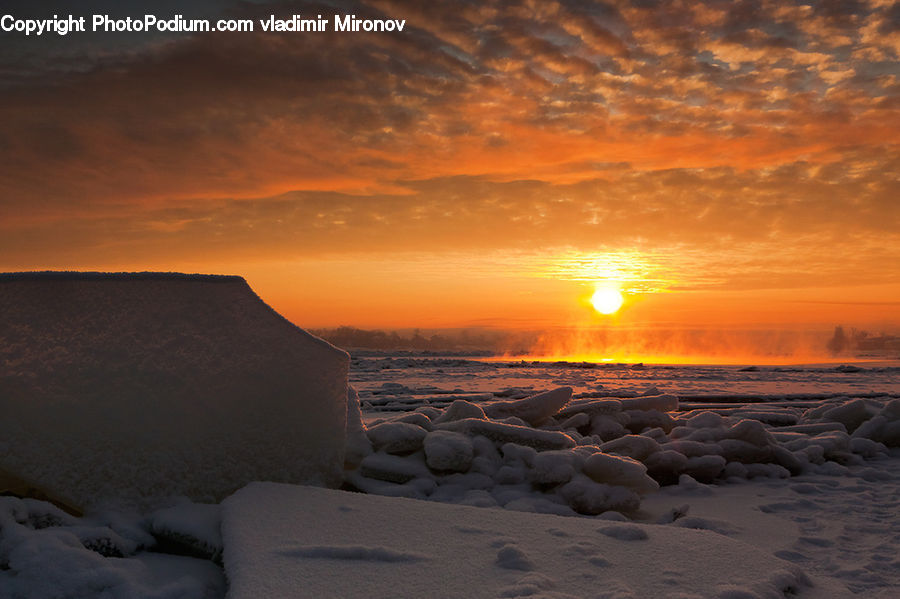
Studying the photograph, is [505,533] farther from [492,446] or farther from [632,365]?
[632,365]

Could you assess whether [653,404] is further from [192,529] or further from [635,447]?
[192,529]

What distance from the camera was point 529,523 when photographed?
2.14 meters

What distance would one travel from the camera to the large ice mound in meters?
2.22

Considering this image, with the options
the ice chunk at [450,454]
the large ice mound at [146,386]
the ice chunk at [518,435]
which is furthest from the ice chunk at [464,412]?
the large ice mound at [146,386]

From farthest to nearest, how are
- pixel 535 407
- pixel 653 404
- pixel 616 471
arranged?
pixel 653 404 < pixel 535 407 < pixel 616 471

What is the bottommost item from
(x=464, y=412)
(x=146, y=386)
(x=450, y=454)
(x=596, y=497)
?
(x=596, y=497)

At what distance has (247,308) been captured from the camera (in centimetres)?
251

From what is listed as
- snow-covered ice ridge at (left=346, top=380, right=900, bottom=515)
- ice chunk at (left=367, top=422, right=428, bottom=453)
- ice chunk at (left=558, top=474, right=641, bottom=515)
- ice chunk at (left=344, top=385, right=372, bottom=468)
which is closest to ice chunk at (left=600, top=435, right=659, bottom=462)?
snow-covered ice ridge at (left=346, top=380, right=900, bottom=515)

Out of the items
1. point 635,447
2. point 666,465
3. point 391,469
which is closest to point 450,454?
point 391,469

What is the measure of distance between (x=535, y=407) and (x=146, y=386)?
2631 mm

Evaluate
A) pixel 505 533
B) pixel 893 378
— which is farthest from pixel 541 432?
pixel 893 378

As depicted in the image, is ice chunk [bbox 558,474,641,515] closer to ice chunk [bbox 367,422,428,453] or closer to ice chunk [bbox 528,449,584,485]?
ice chunk [bbox 528,449,584,485]

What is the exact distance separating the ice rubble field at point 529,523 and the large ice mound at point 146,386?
19 cm

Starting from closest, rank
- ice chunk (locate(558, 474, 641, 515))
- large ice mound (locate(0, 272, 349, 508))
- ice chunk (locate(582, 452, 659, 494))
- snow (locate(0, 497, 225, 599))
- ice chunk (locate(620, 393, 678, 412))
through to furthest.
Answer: snow (locate(0, 497, 225, 599))
large ice mound (locate(0, 272, 349, 508))
ice chunk (locate(558, 474, 641, 515))
ice chunk (locate(582, 452, 659, 494))
ice chunk (locate(620, 393, 678, 412))
